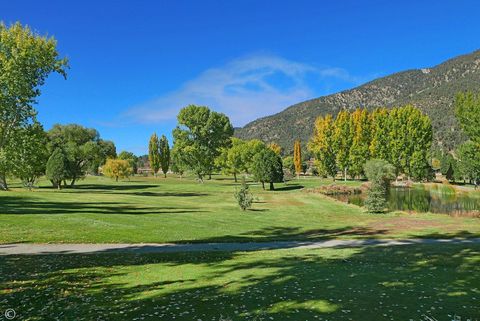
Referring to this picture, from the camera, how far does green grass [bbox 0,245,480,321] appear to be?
8.70 meters

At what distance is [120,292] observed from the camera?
1077 centimetres

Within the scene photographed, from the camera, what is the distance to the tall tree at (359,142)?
91.7 meters

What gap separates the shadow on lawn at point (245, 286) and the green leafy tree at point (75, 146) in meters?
58.6

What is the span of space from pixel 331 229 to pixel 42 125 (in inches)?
1209

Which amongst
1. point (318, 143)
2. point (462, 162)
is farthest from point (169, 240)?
point (462, 162)

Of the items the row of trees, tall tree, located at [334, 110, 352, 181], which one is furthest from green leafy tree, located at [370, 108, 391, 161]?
tall tree, located at [334, 110, 352, 181]

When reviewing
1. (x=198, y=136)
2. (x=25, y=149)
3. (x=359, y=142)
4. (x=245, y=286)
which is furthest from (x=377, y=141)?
(x=245, y=286)

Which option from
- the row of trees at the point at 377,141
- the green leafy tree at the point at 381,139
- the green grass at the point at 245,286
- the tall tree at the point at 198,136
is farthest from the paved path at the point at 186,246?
the green leafy tree at the point at 381,139

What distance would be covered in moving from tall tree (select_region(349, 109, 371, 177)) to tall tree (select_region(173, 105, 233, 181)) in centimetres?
3263

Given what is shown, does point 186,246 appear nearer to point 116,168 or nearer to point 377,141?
point 377,141

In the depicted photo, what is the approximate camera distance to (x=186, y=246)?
2075cm

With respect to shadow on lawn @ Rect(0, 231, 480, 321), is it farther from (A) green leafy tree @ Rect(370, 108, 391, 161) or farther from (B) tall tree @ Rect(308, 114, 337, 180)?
(B) tall tree @ Rect(308, 114, 337, 180)

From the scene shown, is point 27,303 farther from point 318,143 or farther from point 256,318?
point 318,143

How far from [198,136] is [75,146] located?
24.9 meters
